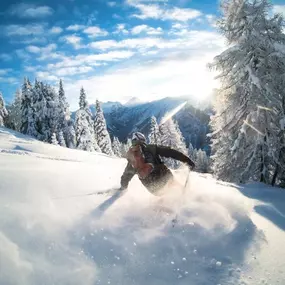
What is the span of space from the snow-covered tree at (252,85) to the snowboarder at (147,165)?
10654mm

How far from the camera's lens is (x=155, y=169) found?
6984 millimetres

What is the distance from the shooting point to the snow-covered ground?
385 cm

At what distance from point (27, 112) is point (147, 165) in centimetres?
4347

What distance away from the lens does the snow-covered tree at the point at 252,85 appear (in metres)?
16.4

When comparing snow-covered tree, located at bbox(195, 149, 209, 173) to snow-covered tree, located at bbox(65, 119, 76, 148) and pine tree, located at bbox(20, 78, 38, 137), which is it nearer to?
snow-covered tree, located at bbox(65, 119, 76, 148)

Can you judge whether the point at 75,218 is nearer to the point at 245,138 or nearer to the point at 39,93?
the point at 245,138

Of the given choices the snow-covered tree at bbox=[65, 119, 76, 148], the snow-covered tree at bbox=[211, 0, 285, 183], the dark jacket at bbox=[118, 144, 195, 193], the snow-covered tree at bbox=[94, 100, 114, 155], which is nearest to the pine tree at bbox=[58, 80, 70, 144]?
the snow-covered tree at bbox=[65, 119, 76, 148]

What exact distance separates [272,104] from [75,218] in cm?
1392

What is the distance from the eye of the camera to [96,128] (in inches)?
2188

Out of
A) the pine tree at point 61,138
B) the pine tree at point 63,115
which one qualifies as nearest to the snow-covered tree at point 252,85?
the pine tree at point 61,138

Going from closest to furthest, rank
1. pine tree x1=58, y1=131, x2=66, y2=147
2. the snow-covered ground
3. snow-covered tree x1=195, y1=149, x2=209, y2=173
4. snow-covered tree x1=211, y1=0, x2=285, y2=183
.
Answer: the snow-covered ground, snow-covered tree x1=211, y1=0, x2=285, y2=183, pine tree x1=58, y1=131, x2=66, y2=147, snow-covered tree x1=195, y1=149, x2=209, y2=173

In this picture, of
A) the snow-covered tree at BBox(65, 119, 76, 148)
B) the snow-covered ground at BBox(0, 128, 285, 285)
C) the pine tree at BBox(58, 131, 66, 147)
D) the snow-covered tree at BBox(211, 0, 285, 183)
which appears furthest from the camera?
the snow-covered tree at BBox(65, 119, 76, 148)

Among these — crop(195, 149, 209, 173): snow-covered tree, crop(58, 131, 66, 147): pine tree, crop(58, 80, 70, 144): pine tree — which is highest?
crop(58, 80, 70, 144): pine tree

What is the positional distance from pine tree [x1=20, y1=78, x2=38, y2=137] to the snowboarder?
41.8 m
